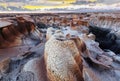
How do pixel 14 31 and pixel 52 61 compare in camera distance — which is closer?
pixel 52 61

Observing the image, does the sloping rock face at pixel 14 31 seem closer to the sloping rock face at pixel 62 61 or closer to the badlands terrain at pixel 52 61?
the badlands terrain at pixel 52 61

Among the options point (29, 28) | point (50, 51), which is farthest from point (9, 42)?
point (50, 51)

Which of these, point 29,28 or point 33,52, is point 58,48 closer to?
point 33,52

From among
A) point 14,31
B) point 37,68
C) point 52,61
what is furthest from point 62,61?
point 14,31

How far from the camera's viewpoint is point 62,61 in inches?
78.9

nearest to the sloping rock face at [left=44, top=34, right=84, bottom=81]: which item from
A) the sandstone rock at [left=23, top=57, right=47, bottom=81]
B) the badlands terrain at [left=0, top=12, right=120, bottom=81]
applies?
the badlands terrain at [left=0, top=12, right=120, bottom=81]

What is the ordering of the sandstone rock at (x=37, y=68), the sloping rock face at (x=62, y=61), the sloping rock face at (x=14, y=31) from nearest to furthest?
the sloping rock face at (x=62, y=61) → the sandstone rock at (x=37, y=68) → the sloping rock face at (x=14, y=31)

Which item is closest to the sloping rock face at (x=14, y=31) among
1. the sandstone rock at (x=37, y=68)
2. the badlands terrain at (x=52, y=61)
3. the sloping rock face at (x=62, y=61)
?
the badlands terrain at (x=52, y=61)

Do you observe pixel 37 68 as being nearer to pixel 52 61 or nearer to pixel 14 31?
pixel 52 61

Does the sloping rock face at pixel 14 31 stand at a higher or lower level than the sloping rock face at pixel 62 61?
lower

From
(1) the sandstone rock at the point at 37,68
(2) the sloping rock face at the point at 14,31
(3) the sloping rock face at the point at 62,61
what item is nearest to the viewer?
(3) the sloping rock face at the point at 62,61

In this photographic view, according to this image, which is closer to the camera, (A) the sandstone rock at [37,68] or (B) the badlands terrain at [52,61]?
(B) the badlands terrain at [52,61]

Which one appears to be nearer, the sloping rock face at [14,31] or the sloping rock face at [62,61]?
the sloping rock face at [62,61]

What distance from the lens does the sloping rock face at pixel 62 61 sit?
1.97m
